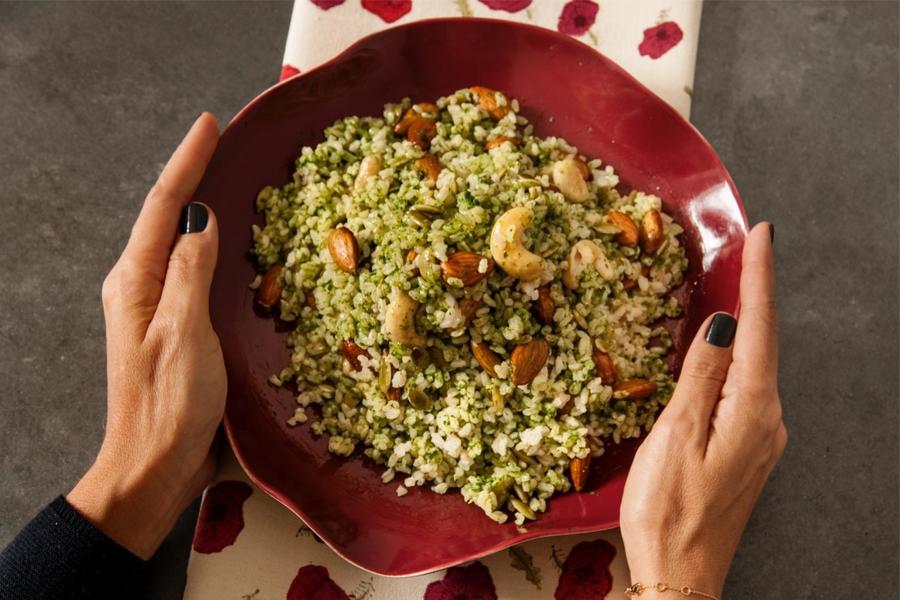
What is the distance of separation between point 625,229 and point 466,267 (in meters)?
0.31

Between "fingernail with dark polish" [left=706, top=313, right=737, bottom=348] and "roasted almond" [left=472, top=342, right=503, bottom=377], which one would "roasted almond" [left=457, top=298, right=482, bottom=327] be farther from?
"fingernail with dark polish" [left=706, top=313, right=737, bottom=348]

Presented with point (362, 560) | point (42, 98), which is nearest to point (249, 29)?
point (42, 98)

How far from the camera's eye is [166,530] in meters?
1.25

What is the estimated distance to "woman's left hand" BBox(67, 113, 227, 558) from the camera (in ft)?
3.74

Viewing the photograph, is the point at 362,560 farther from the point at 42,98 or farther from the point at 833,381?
the point at 42,98

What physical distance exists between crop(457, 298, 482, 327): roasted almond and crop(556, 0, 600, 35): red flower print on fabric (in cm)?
68

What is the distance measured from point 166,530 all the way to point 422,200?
66 centimetres

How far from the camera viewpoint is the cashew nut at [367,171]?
1286mm

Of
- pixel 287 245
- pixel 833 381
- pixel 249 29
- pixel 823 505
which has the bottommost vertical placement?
pixel 823 505

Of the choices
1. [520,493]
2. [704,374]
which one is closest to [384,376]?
[520,493]

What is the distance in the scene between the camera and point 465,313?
1189 millimetres

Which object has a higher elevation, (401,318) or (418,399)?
(401,318)

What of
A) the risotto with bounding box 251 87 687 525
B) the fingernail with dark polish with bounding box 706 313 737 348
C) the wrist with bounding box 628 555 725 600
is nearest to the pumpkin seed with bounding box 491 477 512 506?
the risotto with bounding box 251 87 687 525

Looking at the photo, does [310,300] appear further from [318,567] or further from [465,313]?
[318,567]
